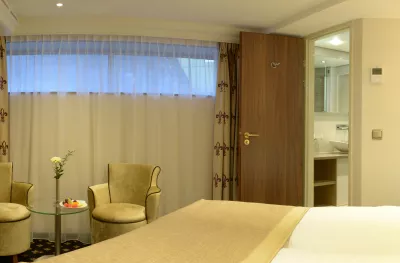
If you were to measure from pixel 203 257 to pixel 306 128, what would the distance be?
3.21 meters

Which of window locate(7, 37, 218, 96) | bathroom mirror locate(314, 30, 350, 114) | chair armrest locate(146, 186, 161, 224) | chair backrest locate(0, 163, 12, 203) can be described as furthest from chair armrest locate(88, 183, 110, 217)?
bathroom mirror locate(314, 30, 350, 114)

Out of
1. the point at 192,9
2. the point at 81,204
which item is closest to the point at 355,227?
the point at 81,204

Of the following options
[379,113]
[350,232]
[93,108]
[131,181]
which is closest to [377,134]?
[379,113]

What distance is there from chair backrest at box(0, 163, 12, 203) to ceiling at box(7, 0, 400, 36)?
4.69ft

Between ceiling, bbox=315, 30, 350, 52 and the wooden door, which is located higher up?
ceiling, bbox=315, 30, 350, 52

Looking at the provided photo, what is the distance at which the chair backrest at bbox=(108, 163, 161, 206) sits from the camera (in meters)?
3.78

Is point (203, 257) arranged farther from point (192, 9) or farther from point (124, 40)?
point (124, 40)

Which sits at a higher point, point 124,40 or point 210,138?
point 124,40

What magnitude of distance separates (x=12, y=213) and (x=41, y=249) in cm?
70

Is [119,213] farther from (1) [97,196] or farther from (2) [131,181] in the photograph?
(2) [131,181]

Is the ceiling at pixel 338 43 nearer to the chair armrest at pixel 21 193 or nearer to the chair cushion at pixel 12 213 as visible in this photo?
the chair armrest at pixel 21 193

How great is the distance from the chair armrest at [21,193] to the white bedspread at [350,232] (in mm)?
2501

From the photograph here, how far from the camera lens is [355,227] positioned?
1.87 m

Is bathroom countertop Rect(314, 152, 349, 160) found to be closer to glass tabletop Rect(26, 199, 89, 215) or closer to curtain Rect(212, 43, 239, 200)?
curtain Rect(212, 43, 239, 200)
